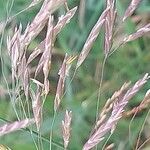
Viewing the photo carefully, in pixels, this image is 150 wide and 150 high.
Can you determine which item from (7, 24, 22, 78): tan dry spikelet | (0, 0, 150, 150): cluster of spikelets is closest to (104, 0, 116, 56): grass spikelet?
(0, 0, 150, 150): cluster of spikelets

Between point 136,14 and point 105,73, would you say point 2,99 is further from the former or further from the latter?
point 136,14

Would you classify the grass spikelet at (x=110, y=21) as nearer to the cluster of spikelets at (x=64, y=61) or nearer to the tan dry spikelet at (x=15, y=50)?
the cluster of spikelets at (x=64, y=61)

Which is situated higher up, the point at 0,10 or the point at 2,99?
the point at 0,10

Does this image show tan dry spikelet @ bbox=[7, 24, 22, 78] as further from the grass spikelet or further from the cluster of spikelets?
the grass spikelet

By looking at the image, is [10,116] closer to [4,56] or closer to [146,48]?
[4,56]

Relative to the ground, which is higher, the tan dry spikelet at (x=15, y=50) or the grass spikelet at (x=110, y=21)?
the grass spikelet at (x=110, y=21)

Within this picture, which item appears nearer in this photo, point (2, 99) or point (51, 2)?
point (51, 2)

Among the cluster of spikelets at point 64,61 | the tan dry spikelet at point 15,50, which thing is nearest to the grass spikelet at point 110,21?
the cluster of spikelets at point 64,61

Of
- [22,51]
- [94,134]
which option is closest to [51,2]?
[22,51]

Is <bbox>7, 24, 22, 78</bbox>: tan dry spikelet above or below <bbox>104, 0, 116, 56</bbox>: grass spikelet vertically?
below

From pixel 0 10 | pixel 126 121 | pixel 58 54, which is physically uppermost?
pixel 0 10
